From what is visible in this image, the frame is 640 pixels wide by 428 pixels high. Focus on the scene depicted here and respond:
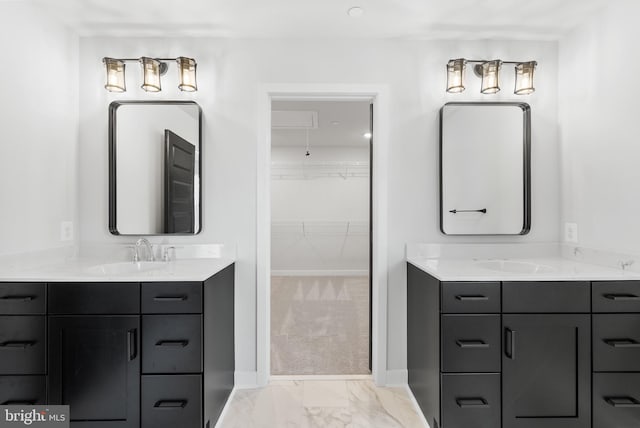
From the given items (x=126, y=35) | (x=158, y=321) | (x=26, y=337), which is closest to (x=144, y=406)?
(x=158, y=321)

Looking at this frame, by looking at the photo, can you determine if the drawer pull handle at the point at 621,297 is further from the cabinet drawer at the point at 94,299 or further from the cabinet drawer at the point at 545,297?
the cabinet drawer at the point at 94,299

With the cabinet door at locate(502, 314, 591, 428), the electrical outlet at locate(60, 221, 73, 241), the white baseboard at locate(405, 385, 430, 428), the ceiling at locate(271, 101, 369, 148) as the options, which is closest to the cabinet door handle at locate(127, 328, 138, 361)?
the electrical outlet at locate(60, 221, 73, 241)

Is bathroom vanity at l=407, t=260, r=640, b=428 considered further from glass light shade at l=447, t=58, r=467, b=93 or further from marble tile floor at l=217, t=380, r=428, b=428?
glass light shade at l=447, t=58, r=467, b=93

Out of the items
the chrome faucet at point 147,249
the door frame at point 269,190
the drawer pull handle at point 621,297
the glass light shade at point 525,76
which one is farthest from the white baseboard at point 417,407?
the glass light shade at point 525,76

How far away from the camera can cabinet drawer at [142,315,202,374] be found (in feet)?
5.40

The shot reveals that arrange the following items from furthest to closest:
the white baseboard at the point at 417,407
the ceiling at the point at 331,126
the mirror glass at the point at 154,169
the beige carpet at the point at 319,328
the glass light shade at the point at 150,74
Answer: the ceiling at the point at 331,126 < the beige carpet at the point at 319,328 < the mirror glass at the point at 154,169 < the glass light shade at the point at 150,74 < the white baseboard at the point at 417,407

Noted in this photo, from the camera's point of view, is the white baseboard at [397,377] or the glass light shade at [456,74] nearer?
the glass light shade at [456,74]

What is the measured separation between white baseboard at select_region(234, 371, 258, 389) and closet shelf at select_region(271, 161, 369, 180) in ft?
13.7

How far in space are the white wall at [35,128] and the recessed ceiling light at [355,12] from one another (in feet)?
5.87

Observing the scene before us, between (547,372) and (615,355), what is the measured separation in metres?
0.34

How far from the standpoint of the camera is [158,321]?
1652 mm

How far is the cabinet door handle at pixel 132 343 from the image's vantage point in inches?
63.9

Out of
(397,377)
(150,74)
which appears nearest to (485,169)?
(397,377)

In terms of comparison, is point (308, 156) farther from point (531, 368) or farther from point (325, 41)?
point (531, 368)
